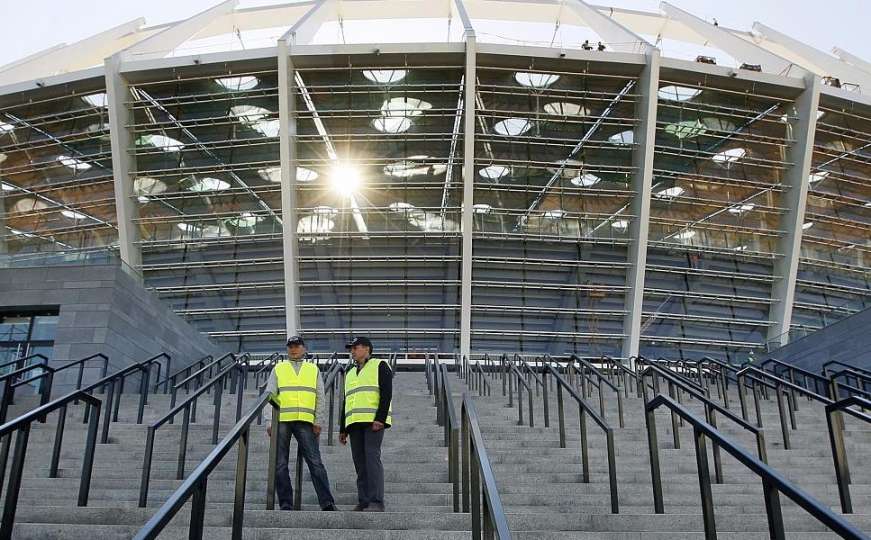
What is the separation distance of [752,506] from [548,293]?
2348 centimetres

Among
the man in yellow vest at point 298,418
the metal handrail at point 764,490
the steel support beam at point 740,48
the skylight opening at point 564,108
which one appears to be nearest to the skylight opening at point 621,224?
the skylight opening at point 564,108

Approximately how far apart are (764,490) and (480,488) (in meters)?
1.37

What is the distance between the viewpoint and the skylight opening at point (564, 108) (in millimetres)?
26953

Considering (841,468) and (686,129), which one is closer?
(841,468)

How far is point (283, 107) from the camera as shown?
2509cm

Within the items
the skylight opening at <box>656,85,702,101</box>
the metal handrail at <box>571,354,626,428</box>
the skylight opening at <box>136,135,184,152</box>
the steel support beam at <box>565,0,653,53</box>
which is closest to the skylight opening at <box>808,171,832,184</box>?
the skylight opening at <box>656,85,702,101</box>

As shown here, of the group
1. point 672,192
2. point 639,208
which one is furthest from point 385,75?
point 672,192

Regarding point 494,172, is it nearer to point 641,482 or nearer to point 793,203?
point 793,203

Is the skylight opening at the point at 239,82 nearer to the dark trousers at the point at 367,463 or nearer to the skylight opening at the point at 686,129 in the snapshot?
the skylight opening at the point at 686,129

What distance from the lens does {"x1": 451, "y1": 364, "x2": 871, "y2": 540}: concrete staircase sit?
450 cm

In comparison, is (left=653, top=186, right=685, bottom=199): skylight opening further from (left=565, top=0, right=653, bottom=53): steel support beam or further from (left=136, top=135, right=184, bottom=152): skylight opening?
(left=136, top=135, right=184, bottom=152): skylight opening

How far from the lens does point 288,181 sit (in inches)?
1019

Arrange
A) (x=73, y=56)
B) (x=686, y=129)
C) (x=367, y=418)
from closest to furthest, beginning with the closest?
(x=367, y=418) → (x=686, y=129) → (x=73, y=56)

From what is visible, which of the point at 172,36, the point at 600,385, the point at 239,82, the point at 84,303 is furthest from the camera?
the point at 172,36
